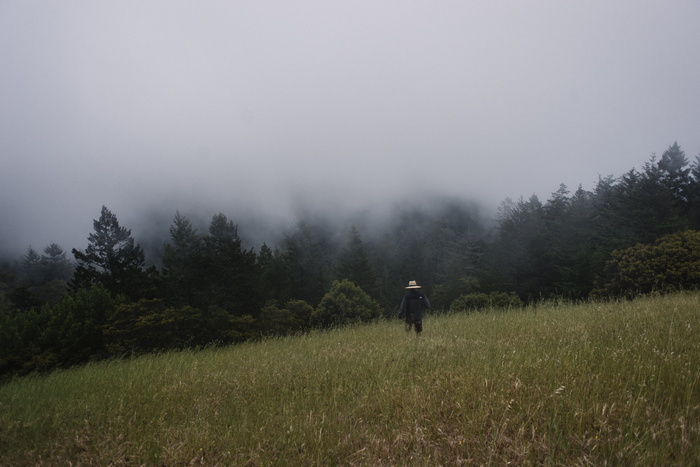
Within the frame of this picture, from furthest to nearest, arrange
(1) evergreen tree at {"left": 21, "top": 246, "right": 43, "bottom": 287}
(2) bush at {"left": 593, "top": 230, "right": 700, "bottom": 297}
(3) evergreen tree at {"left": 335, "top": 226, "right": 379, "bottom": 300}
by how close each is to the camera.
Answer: (1) evergreen tree at {"left": 21, "top": 246, "right": 43, "bottom": 287} < (3) evergreen tree at {"left": 335, "top": 226, "right": 379, "bottom": 300} < (2) bush at {"left": 593, "top": 230, "right": 700, "bottom": 297}

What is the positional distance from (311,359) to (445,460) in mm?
4529

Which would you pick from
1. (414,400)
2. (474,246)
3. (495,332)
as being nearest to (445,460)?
(414,400)

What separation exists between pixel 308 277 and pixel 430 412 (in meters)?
41.0

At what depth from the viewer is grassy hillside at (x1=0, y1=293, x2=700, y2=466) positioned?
2.48m

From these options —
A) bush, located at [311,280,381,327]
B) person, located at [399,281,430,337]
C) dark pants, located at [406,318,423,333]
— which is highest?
person, located at [399,281,430,337]

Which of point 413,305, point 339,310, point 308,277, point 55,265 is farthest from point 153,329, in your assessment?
point 55,265

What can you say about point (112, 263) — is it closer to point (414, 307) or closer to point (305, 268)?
point (305, 268)

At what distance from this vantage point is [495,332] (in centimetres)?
723

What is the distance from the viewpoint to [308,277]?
43.5 m

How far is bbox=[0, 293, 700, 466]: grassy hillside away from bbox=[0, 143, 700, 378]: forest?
868 cm

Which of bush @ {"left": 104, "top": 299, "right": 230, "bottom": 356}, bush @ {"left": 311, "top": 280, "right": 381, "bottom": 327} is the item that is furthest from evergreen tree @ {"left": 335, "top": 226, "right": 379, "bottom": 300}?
bush @ {"left": 104, "top": 299, "right": 230, "bottom": 356}

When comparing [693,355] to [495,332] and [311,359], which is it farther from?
[311,359]

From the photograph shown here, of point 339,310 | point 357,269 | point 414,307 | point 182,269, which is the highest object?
point 182,269

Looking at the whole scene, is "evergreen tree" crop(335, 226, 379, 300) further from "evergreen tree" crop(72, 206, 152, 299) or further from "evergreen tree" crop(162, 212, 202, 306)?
"evergreen tree" crop(72, 206, 152, 299)
